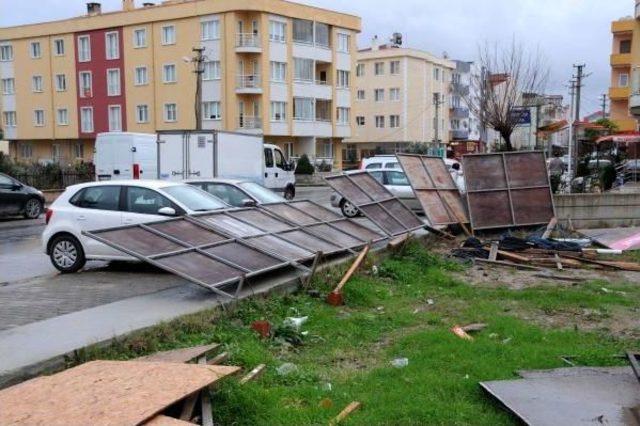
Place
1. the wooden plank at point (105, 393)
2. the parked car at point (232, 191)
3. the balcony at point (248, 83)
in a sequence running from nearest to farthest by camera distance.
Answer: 1. the wooden plank at point (105, 393)
2. the parked car at point (232, 191)
3. the balcony at point (248, 83)

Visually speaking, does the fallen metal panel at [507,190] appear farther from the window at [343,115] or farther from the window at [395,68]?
the window at [395,68]

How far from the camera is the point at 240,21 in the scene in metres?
53.5

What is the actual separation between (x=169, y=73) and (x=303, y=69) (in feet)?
37.7

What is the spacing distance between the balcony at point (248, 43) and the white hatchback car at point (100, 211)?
4292cm

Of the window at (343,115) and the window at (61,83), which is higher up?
the window at (61,83)

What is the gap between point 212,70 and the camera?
180 ft

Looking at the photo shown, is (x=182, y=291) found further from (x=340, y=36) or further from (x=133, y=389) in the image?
(x=340, y=36)

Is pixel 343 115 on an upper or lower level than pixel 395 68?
lower

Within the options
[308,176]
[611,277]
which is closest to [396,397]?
[611,277]

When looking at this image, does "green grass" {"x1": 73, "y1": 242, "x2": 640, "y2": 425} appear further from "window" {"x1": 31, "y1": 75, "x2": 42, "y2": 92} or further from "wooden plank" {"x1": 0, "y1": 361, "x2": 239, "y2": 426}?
"window" {"x1": 31, "y1": 75, "x2": 42, "y2": 92}

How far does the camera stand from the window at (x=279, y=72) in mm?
54688

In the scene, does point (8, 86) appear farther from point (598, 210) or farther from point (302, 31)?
point (598, 210)

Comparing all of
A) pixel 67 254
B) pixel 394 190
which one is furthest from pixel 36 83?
pixel 67 254

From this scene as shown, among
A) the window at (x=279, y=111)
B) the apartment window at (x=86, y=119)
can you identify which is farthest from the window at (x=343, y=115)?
the apartment window at (x=86, y=119)
